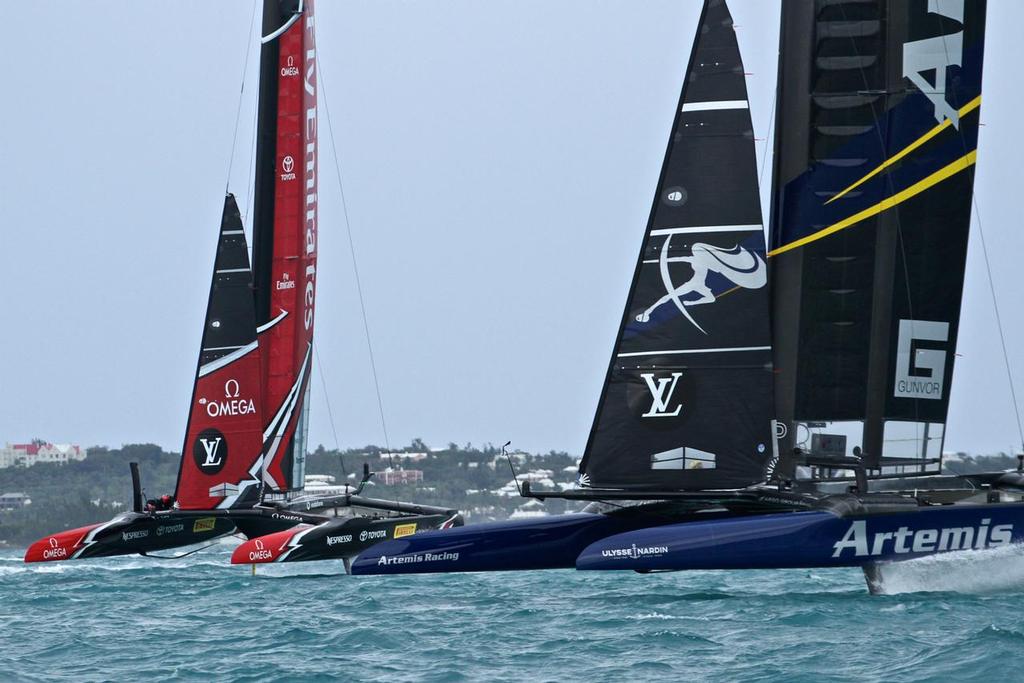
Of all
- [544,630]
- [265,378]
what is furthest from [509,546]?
[265,378]

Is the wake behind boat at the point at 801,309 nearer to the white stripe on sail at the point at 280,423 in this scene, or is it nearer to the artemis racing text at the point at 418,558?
the artemis racing text at the point at 418,558

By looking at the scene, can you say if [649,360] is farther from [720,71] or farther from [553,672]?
[553,672]

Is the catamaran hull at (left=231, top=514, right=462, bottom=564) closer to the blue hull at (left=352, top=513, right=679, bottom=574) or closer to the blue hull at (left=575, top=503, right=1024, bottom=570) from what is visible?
the blue hull at (left=352, top=513, right=679, bottom=574)

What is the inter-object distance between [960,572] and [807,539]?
→ 152 centimetres

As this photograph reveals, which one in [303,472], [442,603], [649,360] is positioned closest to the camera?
[649,360]

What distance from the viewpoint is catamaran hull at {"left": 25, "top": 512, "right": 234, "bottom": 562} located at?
56.1 ft

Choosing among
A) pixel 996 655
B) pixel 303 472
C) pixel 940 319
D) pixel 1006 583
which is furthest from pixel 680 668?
pixel 303 472

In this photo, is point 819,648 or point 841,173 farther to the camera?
point 841,173

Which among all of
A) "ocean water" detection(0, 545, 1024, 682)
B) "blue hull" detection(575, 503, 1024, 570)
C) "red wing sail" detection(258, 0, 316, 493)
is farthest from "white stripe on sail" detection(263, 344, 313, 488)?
"blue hull" detection(575, 503, 1024, 570)

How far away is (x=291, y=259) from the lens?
1992 centimetres

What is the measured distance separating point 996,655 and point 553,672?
2.77m

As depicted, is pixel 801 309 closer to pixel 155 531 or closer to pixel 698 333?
pixel 698 333

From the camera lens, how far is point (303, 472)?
1997 centimetres

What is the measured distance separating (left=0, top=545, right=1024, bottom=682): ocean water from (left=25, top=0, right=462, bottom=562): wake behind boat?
1114mm
